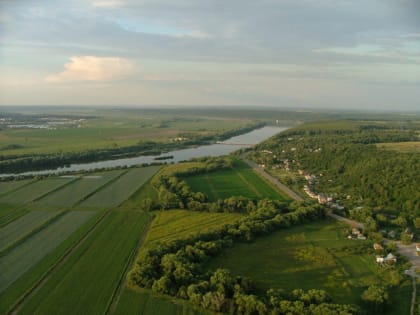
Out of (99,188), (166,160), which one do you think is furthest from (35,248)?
(166,160)

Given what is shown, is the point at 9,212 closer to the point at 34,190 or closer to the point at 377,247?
the point at 34,190

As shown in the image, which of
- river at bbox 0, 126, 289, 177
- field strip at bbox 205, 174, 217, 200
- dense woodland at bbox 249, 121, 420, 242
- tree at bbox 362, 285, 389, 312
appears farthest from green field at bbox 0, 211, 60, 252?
dense woodland at bbox 249, 121, 420, 242

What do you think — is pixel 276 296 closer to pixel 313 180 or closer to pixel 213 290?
pixel 213 290

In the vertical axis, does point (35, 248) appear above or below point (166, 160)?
below

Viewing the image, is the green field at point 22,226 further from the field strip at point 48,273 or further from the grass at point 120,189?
the field strip at point 48,273

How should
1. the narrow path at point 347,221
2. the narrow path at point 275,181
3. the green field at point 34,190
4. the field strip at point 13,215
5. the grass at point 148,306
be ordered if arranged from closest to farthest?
1. the grass at point 148,306
2. the field strip at point 13,215
3. the narrow path at point 347,221
4. the green field at point 34,190
5. the narrow path at point 275,181

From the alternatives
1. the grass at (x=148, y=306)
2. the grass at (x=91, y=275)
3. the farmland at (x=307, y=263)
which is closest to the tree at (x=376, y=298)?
the farmland at (x=307, y=263)
